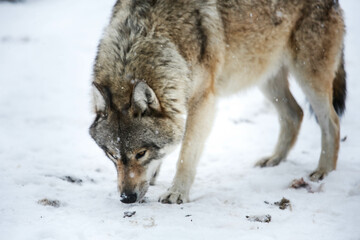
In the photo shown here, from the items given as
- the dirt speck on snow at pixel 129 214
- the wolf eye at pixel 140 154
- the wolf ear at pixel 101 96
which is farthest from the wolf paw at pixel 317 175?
the wolf ear at pixel 101 96

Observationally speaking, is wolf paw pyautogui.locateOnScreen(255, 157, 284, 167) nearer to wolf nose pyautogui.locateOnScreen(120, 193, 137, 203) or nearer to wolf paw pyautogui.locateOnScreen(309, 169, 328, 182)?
wolf paw pyautogui.locateOnScreen(309, 169, 328, 182)

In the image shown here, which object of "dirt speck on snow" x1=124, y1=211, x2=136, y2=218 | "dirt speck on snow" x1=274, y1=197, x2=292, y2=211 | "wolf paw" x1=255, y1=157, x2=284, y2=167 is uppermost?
"dirt speck on snow" x1=274, y1=197, x2=292, y2=211

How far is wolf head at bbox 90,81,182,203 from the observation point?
2.95 metres

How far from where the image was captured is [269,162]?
459 cm

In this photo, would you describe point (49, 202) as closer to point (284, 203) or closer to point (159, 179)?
point (159, 179)

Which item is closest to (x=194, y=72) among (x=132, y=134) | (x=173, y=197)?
(x=132, y=134)

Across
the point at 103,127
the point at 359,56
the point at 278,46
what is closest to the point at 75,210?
the point at 103,127

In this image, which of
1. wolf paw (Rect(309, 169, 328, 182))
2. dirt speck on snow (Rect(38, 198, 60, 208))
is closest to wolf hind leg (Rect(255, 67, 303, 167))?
wolf paw (Rect(309, 169, 328, 182))

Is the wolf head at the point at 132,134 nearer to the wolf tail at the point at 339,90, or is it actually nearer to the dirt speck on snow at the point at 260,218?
the dirt speck on snow at the point at 260,218

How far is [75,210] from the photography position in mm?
2936

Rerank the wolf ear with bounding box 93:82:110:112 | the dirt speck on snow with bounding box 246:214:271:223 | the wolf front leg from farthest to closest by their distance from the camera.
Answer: the wolf front leg, the wolf ear with bounding box 93:82:110:112, the dirt speck on snow with bounding box 246:214:271:223

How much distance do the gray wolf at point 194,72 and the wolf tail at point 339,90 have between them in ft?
0.04

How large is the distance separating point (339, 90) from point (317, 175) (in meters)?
1.28

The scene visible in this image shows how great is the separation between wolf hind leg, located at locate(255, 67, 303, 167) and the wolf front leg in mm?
1323
